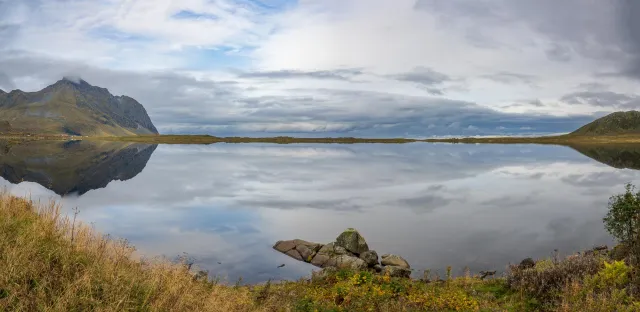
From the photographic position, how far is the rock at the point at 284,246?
3009 cm

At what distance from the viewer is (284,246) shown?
30.5m

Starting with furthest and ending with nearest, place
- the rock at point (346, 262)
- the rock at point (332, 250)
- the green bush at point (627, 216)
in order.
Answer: the rock at point (332, 250), the rock at point (346, 262), the green bush at point (627, 216)

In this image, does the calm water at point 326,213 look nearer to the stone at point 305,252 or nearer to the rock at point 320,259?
the rock at point 320,259

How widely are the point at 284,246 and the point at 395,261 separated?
332 inches

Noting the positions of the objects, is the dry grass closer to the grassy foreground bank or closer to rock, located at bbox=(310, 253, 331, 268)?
the grassy foreground bank

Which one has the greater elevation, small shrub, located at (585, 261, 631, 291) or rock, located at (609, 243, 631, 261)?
small shrub, located at (585, 261, 631, 291)

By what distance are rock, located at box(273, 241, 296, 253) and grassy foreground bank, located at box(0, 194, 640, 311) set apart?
8.82 meters

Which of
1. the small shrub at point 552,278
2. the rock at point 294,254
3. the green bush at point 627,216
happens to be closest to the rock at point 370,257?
the rock at point 294,254

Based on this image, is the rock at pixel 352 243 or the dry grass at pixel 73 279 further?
the rock at pixel 352 243

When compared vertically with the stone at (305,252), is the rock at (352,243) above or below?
above

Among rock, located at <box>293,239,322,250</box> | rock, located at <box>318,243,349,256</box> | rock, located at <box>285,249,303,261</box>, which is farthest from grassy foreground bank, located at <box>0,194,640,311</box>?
rock, located at <box>293,239,322,250</box>

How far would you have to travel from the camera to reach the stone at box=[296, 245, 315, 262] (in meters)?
28.2

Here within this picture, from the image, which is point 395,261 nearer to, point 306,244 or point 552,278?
point 306,244

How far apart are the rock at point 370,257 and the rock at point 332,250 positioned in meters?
1.33
